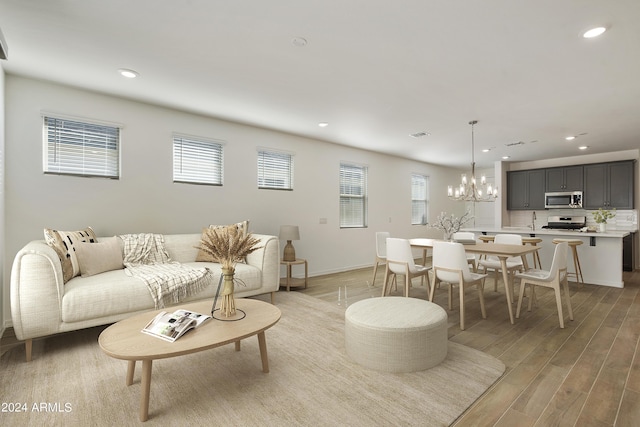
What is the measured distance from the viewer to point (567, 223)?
704cm

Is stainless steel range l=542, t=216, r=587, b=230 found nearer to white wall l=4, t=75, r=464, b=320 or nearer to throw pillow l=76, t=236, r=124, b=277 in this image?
white wall l=4, t=75, r=464, b=320

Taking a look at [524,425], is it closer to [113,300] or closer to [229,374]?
[229,374]

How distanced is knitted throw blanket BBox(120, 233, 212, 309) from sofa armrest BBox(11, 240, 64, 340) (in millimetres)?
635

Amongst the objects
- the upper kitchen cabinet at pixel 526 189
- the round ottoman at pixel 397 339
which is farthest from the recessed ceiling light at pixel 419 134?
the upper kitchen cabinet at pixel 526 189

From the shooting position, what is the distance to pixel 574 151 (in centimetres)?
668

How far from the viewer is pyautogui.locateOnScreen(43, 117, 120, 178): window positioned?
3.42 m

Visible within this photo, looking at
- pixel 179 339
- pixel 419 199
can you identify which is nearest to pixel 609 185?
pixel 419 199

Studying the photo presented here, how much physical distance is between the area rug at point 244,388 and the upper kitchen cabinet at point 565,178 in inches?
253

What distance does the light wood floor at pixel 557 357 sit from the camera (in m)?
1.82

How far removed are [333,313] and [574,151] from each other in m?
6.61

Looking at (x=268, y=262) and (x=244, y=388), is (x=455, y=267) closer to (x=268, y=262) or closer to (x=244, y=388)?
(x=268, y=262)

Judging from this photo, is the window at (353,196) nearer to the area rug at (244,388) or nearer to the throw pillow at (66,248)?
the area rug at (244,388)

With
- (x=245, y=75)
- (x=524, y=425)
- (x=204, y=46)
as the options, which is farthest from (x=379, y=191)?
(x=524, y=425)

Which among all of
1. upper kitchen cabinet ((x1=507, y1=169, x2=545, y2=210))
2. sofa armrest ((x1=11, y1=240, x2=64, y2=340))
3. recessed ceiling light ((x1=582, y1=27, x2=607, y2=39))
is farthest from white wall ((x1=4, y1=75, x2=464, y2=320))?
recessed ceiling light ((x1=582, y1=27, x2=607, y2=39))
